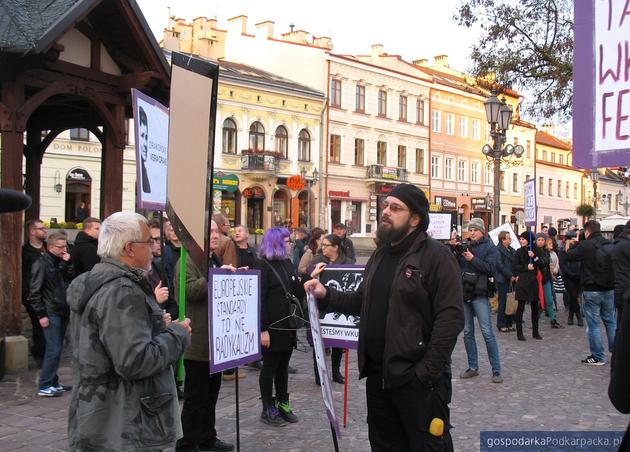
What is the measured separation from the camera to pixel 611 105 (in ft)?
8.27

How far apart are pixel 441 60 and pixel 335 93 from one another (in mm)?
20437

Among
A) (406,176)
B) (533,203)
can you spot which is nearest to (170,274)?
(533,203)

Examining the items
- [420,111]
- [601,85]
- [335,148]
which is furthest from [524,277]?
[420,111]

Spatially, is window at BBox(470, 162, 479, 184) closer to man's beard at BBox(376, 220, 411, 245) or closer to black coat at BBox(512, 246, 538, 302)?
black coat at BBox(512, 246, 538, 302)

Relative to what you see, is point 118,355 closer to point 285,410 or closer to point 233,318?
point 233,318

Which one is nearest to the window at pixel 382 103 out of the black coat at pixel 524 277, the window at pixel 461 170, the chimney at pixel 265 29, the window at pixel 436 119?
the window at pixel 436 119

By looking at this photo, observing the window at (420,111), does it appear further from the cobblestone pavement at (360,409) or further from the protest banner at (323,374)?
the protest banner at (323,374)

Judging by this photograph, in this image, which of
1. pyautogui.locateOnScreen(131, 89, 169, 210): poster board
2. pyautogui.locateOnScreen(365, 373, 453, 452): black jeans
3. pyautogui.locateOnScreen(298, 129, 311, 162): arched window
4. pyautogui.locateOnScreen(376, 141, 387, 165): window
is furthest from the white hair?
pyautogui.locateOnScreen(376, 141, 387, 165): window

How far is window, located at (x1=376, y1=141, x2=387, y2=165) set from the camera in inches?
1961

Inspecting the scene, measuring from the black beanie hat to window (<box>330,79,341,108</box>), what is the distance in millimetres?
42799

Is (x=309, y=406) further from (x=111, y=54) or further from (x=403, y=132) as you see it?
(x=403, y=132)

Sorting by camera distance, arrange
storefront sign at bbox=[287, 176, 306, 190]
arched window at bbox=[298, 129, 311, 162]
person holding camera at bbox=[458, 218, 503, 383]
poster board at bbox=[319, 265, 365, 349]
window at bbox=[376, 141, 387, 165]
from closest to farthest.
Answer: poster board at bbox=[319, 265, 365, 349] → person holding camera at bbox=[458, 218, 503, 383] → storefront sign at bbox=[287, 176, 306, 190] → arched window at bbox=[298, 129, 311, 162] → window at bbox=[376, 141, 387, 165]

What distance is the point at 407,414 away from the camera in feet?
11.7

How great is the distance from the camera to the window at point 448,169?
2176 inches
